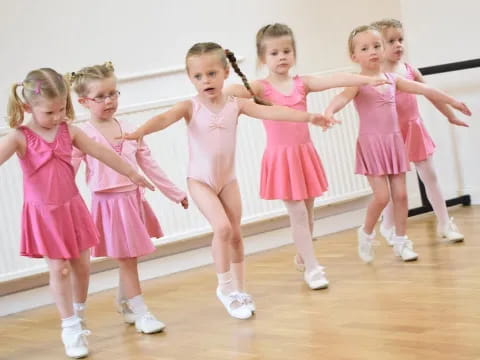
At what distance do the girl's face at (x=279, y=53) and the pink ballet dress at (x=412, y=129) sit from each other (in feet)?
2.61

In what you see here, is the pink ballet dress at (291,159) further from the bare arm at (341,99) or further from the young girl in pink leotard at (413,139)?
the young girl in pink leotard at (413,139)

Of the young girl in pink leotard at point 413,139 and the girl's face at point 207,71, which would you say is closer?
the girl's face at point 207,71

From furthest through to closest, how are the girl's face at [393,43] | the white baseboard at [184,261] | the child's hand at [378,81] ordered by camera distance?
the white baseboard at [184,261] < the girl's face at [393,43] < the child's hand at [378,81]

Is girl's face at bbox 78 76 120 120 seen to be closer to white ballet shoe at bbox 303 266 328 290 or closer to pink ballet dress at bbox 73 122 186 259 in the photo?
pink ballet dress at bbox 73 122 186 259

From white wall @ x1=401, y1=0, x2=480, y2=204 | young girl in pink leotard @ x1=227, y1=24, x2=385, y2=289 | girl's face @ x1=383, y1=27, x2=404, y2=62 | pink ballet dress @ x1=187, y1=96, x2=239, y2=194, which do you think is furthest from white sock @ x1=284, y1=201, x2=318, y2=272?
white wall @ x1=401, y1=0, x2=480, y2=204

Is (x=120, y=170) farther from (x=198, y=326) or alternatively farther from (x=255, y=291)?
(x=255, y=291)

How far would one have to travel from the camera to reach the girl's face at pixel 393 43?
14.4ft

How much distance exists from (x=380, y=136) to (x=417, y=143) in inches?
13.1

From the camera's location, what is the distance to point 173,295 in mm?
4301

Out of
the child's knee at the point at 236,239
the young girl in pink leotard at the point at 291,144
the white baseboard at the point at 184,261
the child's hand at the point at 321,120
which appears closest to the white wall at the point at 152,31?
the white baseboard at the point at 184,261

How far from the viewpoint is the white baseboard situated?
4.61 m

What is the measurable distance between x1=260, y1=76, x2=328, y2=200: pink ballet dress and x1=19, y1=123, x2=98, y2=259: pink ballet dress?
3.07 feet

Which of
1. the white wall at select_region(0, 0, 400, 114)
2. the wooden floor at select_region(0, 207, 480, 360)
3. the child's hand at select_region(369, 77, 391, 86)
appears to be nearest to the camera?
the wooden floor at select_region(0, 207, 480, 360)

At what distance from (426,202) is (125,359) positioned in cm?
281
